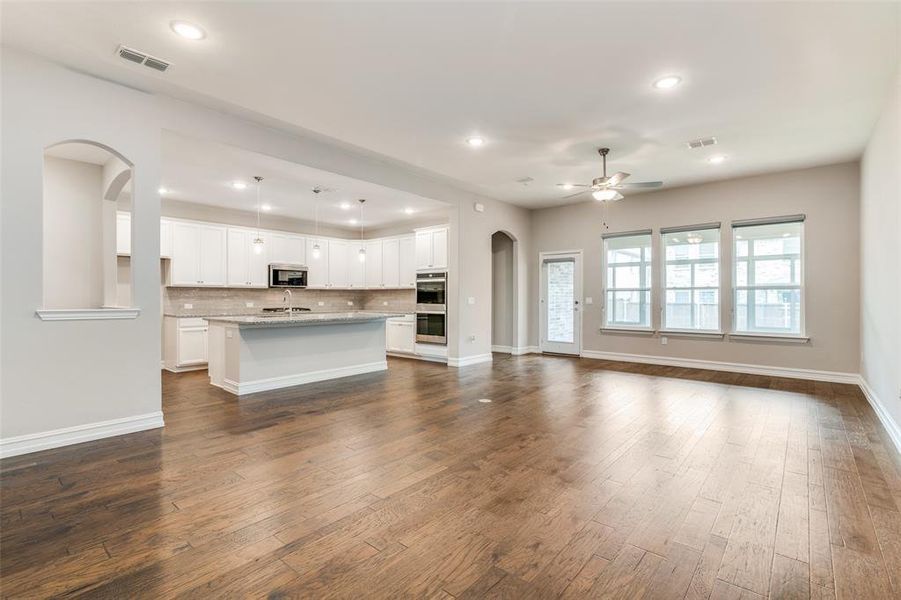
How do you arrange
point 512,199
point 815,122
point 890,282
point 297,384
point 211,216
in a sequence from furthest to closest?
1. point 512,199
2. point 211,216
3. point 297,384
4. point 815,122
5. point 890,282

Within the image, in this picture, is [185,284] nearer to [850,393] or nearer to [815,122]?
[815,122]

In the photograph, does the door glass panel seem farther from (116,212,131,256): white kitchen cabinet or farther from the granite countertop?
(116,212,131,256): white kitchen cabinet

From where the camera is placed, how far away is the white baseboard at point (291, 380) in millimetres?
5191

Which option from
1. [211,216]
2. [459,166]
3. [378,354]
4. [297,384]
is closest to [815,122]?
[459,166]

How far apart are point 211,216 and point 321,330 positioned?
3.46m

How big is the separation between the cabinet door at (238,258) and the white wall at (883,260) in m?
8.72

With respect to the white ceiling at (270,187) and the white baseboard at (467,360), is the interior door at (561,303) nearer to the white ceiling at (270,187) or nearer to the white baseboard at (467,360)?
the white baseboard at (467,360)

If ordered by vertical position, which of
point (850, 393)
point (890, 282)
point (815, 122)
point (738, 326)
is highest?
point (815, 122)

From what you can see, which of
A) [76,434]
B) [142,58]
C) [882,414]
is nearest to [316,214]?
[142,58]

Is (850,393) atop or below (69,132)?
below

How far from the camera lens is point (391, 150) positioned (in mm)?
5324

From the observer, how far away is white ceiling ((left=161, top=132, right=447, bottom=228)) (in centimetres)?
474

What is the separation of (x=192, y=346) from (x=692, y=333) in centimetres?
836

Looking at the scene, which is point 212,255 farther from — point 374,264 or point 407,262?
point 407,262
